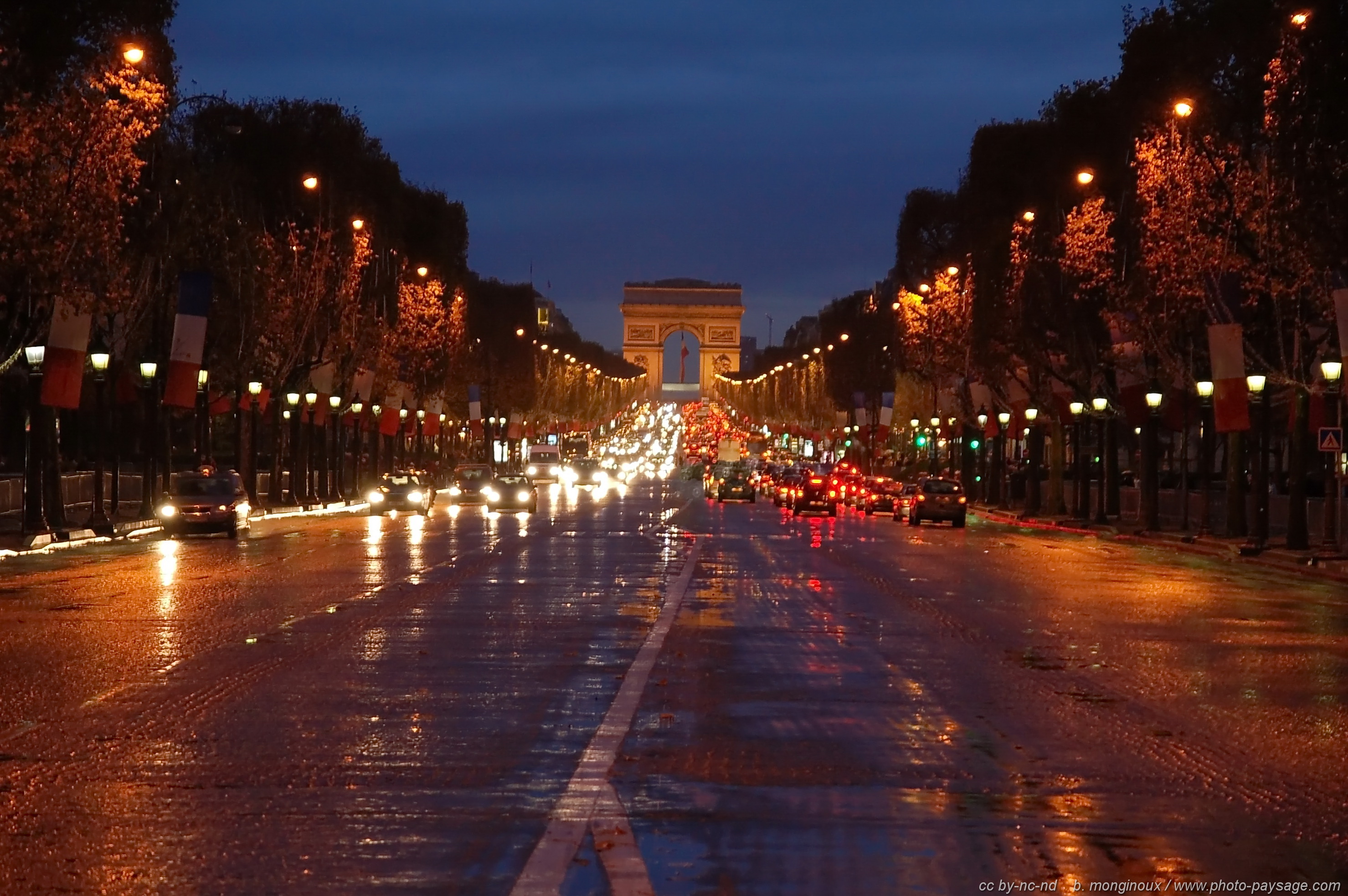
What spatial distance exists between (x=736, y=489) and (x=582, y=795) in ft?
255

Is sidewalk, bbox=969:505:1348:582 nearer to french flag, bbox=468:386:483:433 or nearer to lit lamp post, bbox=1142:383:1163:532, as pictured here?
lit lamp post, bbox=1142:383:1163:532

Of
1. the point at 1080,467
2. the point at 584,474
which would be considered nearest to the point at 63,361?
the point at 1080,467

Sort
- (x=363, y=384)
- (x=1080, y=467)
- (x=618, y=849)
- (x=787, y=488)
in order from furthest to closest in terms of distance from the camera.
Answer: (x=363, y=384) < (x=787, y=488) < (x=1080, y=467) < (x=618, y=849)

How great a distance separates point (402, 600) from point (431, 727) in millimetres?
12102

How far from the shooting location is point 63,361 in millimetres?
42812

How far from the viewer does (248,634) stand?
20.4 meters

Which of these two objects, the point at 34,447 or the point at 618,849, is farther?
the point at 34,447

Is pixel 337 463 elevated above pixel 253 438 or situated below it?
below

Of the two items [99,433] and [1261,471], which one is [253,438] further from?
[1261,471]

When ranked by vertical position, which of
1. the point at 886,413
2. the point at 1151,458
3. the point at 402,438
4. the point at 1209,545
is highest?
the point at 886,413

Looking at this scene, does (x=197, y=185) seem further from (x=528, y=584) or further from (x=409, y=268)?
(x=409, y=268)

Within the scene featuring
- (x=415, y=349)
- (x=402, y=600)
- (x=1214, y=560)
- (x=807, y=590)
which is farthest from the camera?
(x=415, y=349)

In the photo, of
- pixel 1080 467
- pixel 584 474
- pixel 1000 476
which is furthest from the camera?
pixel 584 474

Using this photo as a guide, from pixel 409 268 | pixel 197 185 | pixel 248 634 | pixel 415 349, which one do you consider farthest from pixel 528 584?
pixel 409 268
